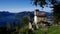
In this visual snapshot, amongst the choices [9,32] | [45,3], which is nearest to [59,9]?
[45,3]

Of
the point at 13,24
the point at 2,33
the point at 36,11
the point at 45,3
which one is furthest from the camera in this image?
the point at 36,11

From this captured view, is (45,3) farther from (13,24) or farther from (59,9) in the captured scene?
(13,24)

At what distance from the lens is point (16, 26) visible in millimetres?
23297

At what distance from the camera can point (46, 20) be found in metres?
33.2

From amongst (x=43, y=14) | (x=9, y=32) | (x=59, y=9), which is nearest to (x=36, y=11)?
(x=43, y=14)

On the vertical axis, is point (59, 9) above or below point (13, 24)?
above

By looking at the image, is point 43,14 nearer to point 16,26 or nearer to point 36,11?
point 36,11

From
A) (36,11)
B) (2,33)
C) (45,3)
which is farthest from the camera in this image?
(36,11)

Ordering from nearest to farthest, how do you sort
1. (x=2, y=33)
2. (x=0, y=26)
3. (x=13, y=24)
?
1. (x=2, y=33)
2. (x=0, y=26)
3. (x=13, y=24)

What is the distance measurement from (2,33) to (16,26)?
413cm

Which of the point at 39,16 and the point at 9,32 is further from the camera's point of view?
the point at 39,16

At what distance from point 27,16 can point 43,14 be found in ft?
16.3

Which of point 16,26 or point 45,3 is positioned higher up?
point 45,3

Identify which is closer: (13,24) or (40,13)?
(13,24)
